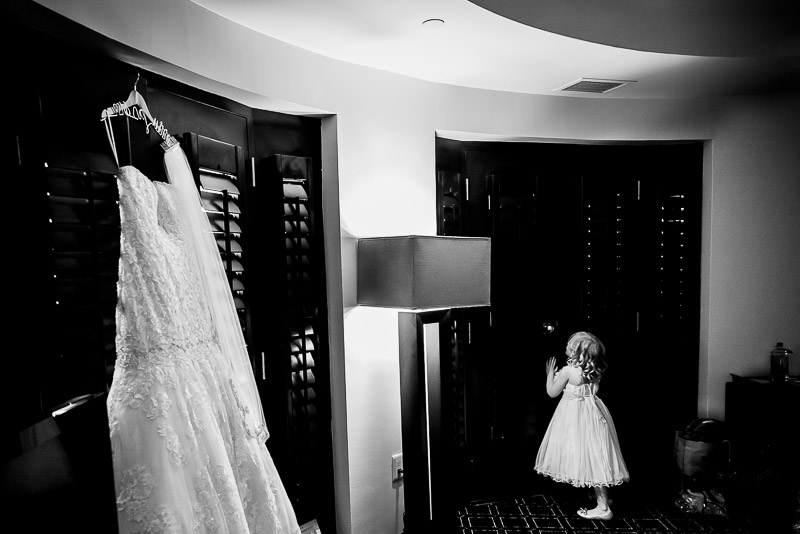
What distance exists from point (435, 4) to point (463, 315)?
1.66 m

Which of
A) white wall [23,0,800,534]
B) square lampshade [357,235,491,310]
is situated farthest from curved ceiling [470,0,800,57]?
square lampshade [357,235,491,310]

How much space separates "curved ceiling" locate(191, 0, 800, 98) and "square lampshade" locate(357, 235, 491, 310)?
81cm

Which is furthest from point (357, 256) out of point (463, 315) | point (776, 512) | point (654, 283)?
point (776, 512)

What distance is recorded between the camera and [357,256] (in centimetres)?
249

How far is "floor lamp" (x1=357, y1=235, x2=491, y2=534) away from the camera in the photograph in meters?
2.27

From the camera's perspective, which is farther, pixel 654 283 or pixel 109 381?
pixel 654 283

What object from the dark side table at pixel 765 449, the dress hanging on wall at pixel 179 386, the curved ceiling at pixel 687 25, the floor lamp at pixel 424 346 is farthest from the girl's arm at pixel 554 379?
the dress hanging on wall at pixel 179 386

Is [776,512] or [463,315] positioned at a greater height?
[463,315]

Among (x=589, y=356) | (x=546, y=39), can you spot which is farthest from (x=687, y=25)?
(x=589, y=356)

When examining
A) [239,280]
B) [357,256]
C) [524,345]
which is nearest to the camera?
[239,280]

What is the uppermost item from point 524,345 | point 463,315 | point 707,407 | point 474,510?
point 463,315

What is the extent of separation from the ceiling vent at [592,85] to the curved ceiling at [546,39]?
1.7 inches

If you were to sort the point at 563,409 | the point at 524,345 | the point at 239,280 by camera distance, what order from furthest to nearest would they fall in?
the point at 524,345 → the point at 563,409 → the point at 239,280

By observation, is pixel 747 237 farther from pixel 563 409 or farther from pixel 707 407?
pixel 563 409
